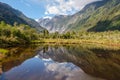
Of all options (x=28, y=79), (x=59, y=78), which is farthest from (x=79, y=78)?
(x=28, y=79)

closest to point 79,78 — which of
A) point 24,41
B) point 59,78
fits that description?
point 59,78

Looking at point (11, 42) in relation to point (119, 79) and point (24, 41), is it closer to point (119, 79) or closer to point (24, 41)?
point (24, 41)

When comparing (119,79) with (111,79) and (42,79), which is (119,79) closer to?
(111,79)

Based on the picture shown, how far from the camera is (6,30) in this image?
505 feet

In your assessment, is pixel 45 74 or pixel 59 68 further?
pixel 59 68

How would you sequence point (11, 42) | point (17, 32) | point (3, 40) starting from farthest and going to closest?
point (17, 32) → point (11, 42) → point (3, 40)

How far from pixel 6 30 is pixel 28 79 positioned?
12093cm

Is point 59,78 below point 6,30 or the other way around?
below

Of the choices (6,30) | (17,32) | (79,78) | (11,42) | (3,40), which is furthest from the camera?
(17,32)

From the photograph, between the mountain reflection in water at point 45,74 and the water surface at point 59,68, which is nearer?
the mountain reflection in water at point 45,74

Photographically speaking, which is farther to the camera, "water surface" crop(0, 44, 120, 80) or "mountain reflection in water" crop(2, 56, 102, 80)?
"water surface" crop(0, 44, 120, 80)

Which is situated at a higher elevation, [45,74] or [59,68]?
[45,74]

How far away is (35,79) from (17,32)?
428 ft

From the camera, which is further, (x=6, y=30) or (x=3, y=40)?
(x=6, y=30)
